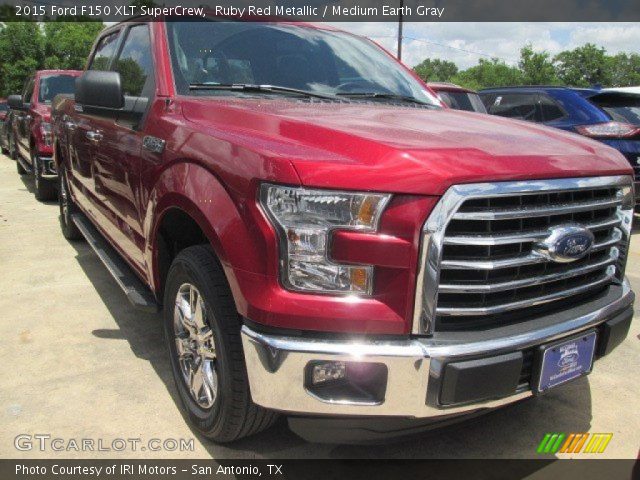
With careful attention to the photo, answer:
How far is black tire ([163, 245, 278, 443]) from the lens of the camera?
6.81 feet

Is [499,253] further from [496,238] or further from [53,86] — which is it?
[53,86]

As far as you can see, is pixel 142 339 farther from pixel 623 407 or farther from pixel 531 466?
pixel 623 407

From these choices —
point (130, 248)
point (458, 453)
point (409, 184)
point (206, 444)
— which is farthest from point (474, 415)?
point (130, 248)

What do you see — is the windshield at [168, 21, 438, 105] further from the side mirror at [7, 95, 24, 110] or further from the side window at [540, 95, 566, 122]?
the side mirror at [7, 95, 24, 110]

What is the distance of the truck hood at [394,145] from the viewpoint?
1.80 meters

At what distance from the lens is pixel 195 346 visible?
8.04ft

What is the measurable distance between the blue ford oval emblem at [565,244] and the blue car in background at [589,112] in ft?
16.8

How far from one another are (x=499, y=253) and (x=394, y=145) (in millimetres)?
520

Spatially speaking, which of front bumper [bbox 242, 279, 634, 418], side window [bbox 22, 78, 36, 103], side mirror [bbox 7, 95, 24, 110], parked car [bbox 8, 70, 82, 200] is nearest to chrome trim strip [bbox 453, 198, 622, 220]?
front bumper [bbox 242, 279, 634, 418]

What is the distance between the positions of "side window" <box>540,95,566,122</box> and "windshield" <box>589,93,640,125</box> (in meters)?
0.41

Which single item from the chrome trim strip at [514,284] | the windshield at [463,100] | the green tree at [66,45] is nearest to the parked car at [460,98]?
the windshield at [463,100]

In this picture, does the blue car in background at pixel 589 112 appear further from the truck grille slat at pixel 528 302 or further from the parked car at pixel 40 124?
the parked car at pixel 40 124

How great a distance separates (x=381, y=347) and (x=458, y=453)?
3.17ft

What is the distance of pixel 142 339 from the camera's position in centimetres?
352
